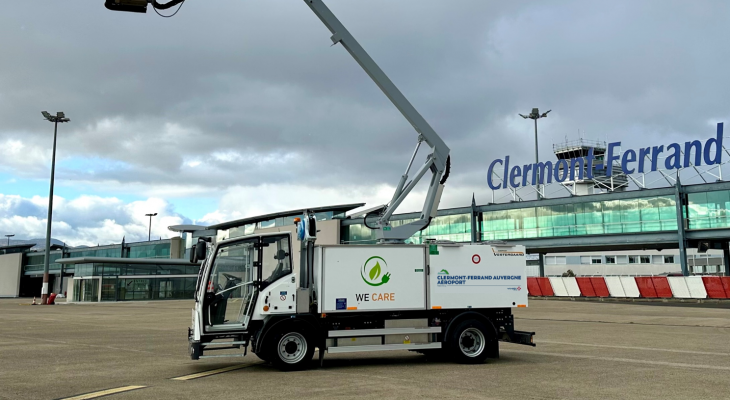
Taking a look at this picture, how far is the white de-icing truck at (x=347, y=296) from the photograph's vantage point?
1095 cm

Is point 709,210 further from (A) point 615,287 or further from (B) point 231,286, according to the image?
(B) point 231,286

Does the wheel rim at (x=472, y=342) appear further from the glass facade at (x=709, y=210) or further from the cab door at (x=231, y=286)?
the glass facade at (x=709, y=210)

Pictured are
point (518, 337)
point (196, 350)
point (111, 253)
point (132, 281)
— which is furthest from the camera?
point (111, 253)

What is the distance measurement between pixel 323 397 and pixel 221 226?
66.8 m

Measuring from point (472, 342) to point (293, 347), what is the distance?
3436 mm

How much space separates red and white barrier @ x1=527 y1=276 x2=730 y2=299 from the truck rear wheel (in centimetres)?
3388

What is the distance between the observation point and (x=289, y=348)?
36.0 ft

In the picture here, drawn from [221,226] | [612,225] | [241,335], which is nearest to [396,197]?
[241,335]

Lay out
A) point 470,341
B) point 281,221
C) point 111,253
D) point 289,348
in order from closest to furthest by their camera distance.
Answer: point 289,348, point 470,341, point 281,221, point 111,253

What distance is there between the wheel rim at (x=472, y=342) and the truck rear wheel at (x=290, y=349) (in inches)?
114

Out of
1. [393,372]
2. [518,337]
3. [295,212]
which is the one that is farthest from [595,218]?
[393,372]

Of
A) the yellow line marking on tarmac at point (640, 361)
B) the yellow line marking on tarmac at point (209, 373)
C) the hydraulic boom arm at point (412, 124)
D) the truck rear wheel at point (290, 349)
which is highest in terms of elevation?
the hydraulic boom arm at point (412, 124)

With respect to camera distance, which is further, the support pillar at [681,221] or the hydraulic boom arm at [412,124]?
the support pillar at [681,221]

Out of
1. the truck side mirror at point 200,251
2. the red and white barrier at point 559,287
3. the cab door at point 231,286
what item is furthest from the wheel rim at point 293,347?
the red and white barrier at point 559,287
